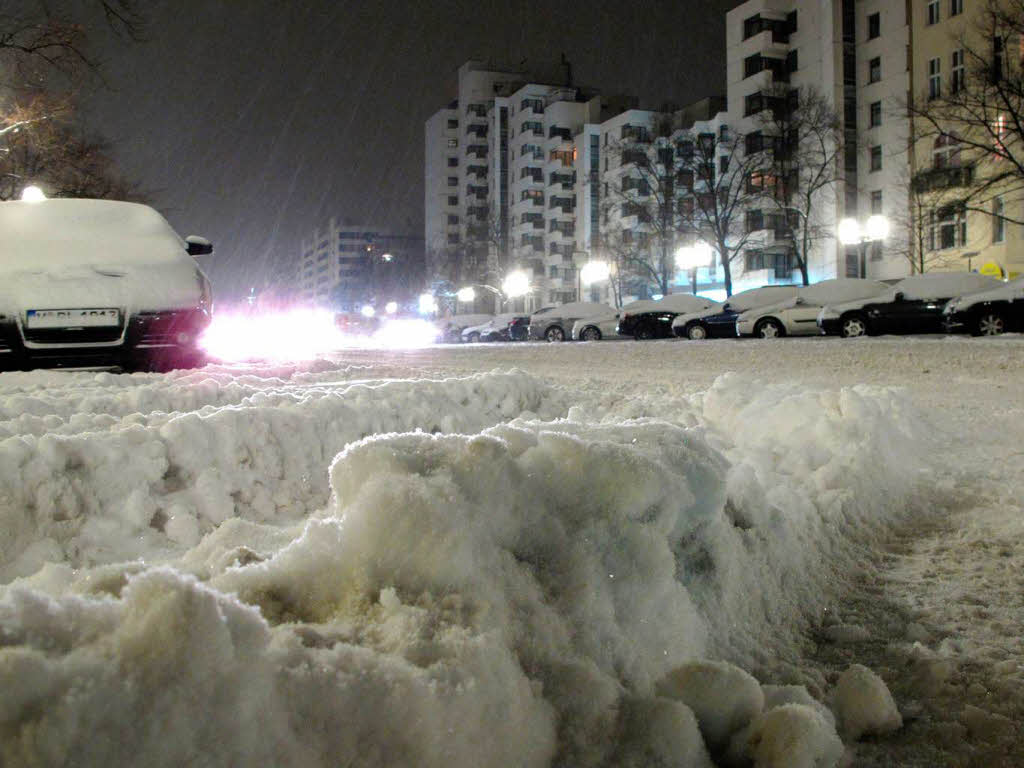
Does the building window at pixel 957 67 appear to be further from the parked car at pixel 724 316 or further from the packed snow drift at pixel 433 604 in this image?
the packed snow drift at pixel 433 604

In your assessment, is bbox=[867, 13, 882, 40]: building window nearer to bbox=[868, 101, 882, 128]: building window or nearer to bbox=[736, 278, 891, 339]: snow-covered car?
bbox=[868, 101, 882, 128]: building window

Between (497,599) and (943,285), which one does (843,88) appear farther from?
(497,599)

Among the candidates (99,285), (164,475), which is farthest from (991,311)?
(164,475)

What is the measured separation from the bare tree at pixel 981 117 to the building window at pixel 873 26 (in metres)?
5.38

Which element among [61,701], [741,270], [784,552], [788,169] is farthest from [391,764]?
[741,270]

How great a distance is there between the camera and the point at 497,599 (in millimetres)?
1948

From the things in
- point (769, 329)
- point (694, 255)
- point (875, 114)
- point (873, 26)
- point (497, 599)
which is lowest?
point (497, 599)

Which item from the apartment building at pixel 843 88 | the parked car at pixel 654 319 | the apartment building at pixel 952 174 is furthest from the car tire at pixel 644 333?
the apartment building at pixel 843 88

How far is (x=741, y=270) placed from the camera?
55062mm

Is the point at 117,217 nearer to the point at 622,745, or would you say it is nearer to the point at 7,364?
the point at 7,364

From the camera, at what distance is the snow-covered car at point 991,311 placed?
17.7 metres

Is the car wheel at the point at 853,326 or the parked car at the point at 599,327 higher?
the parked car at the point at 599,327

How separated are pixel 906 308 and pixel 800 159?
29.7m

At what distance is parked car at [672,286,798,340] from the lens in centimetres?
2616
